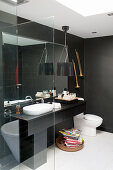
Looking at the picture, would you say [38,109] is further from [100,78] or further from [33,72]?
[100,78]

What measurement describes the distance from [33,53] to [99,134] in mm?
2753

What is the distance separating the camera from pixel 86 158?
2.97m

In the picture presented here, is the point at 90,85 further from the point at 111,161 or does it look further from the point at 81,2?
the point at 81,2

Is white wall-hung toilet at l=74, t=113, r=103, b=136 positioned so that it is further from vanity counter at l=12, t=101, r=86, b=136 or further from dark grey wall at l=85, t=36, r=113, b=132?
vanity counter at l=12, t=101, r=86, b=136

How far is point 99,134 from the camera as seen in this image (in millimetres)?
4109

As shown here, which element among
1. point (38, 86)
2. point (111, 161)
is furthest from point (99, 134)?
point (38, 86)

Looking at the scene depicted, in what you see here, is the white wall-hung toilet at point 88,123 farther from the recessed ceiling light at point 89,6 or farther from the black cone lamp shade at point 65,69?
the recessed ceiling light at point 89,6

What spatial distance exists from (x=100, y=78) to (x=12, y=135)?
301 centimetres

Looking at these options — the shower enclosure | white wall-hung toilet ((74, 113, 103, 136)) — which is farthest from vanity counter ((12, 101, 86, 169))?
white wall-hung toilet ((74, 113, 103, 136))

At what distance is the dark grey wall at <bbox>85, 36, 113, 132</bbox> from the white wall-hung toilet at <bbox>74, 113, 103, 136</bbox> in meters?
0.46

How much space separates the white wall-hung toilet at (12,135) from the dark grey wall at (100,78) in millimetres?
2829

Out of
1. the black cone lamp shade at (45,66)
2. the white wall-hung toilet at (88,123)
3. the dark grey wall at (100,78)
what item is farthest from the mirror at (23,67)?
the dark grey wall at (100,78)

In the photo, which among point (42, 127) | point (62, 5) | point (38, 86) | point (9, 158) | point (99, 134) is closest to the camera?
point (9, 158)

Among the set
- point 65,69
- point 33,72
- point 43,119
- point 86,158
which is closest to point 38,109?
point 43,119
